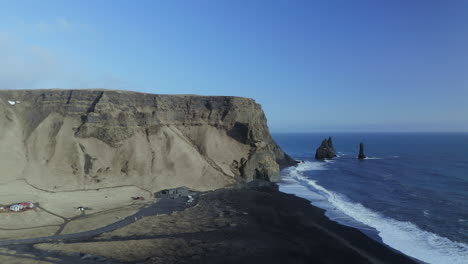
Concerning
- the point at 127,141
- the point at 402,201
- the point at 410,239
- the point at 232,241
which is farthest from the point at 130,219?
the point at 402,201

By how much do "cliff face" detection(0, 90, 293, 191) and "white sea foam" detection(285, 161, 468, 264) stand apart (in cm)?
2551

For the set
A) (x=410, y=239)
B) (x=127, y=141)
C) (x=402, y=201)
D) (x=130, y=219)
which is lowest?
(x=410, y=239)

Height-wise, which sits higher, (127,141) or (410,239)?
(127,141)

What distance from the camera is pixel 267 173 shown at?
231 feet

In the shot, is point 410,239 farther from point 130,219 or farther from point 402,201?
point 130,219

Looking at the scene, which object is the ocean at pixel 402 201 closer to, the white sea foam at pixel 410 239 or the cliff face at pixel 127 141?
the white sea foam at pixel 410 239

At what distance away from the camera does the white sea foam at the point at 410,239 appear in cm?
3180

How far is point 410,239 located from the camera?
119 feet

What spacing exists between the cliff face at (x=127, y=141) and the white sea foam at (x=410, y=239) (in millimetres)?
25513

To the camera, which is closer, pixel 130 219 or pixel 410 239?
pixel 410 239

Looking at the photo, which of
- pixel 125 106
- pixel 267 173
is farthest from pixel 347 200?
pixel 125 106

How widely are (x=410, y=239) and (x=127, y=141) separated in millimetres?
54336

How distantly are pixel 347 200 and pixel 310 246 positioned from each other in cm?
2462

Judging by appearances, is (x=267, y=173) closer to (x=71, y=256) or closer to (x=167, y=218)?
(x=167, y=218)
